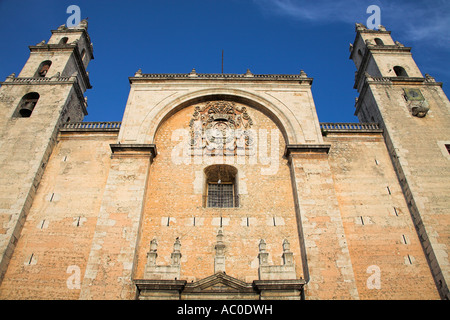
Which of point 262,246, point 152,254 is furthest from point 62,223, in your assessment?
point 262,246

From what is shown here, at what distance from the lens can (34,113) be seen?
16.4 m

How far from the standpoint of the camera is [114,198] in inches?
515

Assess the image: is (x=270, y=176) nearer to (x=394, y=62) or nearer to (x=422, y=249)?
(x=422, y=249)

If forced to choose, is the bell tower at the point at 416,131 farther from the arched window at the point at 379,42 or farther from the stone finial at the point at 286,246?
the stone finial at the point at 286,246

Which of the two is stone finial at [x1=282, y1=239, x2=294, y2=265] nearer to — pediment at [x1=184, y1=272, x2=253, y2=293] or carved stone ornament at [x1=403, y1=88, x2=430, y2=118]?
pediment at [x1=184, y1=272, x2=253, y2=293]

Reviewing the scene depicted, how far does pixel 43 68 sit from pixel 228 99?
1166 cm

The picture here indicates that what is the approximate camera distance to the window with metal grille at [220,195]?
1437 centimetres

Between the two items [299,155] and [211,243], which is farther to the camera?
[299,155]

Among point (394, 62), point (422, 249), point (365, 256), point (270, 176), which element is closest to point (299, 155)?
point (270, 176)

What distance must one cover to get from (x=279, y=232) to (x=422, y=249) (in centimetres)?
527

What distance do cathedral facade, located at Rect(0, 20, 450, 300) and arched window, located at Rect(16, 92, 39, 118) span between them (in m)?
0.09

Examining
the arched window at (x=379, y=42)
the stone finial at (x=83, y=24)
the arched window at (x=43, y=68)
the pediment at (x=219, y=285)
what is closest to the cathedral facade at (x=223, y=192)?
the pediment at (x=219, y=285)

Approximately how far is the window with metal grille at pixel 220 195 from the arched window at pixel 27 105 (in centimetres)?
1020

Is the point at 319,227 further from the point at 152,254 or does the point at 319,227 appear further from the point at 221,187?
the point at 152,254
